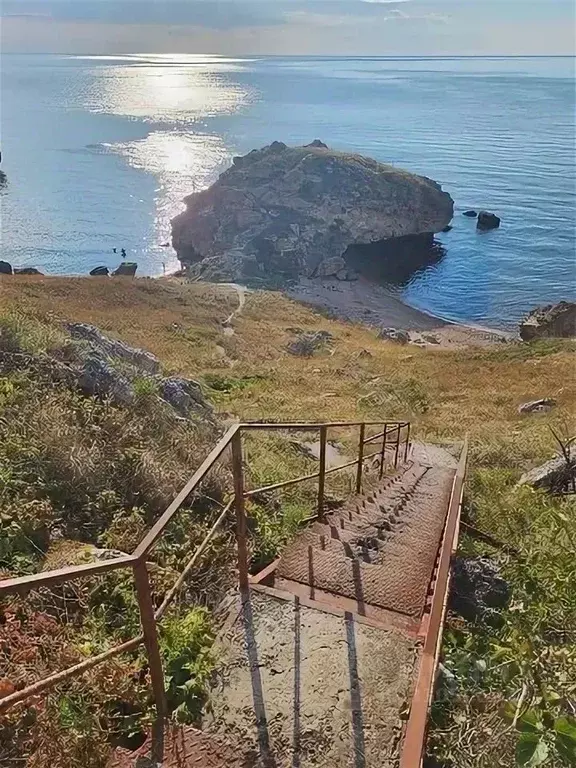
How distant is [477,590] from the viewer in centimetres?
525

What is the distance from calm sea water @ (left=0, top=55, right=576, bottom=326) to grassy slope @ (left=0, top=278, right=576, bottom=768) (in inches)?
595

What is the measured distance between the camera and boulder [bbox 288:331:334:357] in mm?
28845

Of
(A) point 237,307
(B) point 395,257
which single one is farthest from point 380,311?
(B) point 395,257

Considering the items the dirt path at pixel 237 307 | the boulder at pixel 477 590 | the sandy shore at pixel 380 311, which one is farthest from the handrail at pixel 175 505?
the sandy shore at pixel 380 311

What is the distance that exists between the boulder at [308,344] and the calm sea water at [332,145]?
14258 millimetres

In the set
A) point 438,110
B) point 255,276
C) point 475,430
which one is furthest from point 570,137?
point 475,430

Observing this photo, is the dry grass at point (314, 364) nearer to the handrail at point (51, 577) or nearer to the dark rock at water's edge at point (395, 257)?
the handrail at point (51, 577)

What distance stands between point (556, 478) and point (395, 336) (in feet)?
81.9

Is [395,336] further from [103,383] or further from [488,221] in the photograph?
[488,221]

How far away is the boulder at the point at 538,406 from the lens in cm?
1882

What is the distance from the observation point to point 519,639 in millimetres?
3434

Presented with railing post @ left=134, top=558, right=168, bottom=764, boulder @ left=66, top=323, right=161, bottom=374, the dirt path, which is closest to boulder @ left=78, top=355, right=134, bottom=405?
boulder @ left=66, top=323, right=161, bottom=374

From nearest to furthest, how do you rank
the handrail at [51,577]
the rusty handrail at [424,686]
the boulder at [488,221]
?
the handrail at [51,577]
the rusty handrail at [424,686]
the boulder at [488,221]

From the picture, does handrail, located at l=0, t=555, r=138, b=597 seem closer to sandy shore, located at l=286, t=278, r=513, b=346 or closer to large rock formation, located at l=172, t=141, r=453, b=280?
sandy shore, located at l=286, t=278, r=513, b=346
